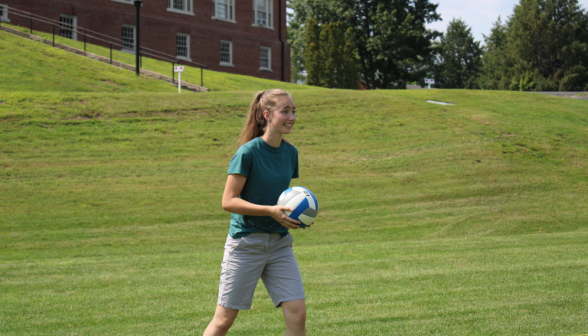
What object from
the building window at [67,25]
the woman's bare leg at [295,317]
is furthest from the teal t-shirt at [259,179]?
the building window at [67,25]

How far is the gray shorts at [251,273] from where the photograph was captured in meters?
3.93

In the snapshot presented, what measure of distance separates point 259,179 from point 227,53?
4043 centimetres

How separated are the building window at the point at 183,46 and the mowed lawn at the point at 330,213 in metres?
17.1

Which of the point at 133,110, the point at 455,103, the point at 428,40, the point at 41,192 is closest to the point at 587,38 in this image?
the point at 428,40

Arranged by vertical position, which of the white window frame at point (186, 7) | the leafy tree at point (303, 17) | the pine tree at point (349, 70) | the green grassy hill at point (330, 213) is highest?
the leafy tree at point (303, 17)

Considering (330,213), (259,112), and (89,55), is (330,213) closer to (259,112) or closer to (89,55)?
(259,112)

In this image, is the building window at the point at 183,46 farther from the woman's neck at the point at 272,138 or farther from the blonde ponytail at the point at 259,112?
the woman's neck at the point at 272,138

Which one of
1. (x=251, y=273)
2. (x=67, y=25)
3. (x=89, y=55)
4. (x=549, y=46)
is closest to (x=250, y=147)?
(x=251, y=273)

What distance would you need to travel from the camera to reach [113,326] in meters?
5.84

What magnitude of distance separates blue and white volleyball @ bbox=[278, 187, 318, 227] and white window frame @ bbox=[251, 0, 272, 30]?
42402 mm

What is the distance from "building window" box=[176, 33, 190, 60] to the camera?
40094 millimetres

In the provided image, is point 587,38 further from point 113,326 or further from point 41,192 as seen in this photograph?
point 113,326

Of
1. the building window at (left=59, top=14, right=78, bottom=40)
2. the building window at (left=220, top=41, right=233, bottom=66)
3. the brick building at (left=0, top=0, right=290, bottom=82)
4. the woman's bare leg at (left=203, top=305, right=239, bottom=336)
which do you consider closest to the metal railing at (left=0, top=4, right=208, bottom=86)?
the building window at (left=59, top=14, right=78, bottom=40)

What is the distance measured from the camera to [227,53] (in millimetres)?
43000
